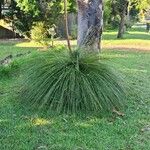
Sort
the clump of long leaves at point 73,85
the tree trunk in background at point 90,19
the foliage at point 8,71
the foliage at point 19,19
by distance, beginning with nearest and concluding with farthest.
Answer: the clump of long leaves at point 73,85
the tree trunk in background at point 90,19
the foliage at point 8,71
the foliage at point 19,19

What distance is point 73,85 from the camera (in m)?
6.97

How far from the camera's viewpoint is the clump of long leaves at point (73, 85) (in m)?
6.96

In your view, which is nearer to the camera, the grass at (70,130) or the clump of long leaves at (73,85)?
the grass at (70,130)

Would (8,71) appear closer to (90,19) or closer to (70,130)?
(90,19)

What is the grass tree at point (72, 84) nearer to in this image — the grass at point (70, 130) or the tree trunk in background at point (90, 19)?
the grass at point (70, 130)

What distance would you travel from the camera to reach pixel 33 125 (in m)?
6.37

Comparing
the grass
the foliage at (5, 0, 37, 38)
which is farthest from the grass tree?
the foliage at (5, 0, 37, 38)

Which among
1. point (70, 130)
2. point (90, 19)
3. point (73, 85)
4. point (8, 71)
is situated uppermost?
point (90, 19)

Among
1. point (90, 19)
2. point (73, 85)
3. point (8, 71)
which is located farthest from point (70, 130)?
point (8, 71)

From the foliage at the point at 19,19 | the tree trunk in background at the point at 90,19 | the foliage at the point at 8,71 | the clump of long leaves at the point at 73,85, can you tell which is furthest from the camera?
the foliage at the point at 19,19

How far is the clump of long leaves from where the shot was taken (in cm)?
696

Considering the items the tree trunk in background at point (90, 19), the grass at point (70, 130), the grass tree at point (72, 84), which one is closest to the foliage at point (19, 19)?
the tree trunk in background at point (90, 19)

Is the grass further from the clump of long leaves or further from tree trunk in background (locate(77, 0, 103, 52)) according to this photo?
tree trunk in background (locate(77, 0, 103, 52))

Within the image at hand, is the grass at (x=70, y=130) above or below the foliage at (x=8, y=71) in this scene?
below
